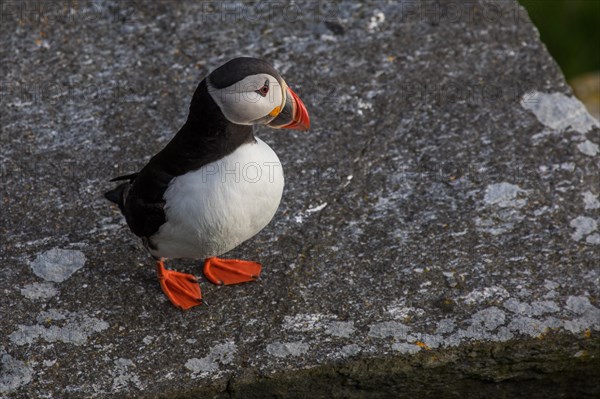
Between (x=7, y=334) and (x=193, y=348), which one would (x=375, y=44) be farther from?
(x=7, y=334)

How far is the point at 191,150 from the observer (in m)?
3.36

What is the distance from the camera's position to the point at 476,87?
4777mm

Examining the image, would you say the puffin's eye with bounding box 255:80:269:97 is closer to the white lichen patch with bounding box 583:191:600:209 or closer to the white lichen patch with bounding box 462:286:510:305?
the white lichen patch with bounding box 462:286:510:305

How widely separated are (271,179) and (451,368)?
108 centimetres

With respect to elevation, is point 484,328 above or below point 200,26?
below

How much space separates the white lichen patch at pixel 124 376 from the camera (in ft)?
10.9

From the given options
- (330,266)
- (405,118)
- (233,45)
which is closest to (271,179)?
(330,266)

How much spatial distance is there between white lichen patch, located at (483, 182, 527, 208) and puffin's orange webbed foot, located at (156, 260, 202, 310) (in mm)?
1493

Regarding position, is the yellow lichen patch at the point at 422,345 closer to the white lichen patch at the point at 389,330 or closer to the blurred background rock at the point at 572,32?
the white lichen patch at the point at 389,330

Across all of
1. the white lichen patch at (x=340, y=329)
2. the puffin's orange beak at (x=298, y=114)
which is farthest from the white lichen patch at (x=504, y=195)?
the puffin's orange beak at (x=298, y=114)

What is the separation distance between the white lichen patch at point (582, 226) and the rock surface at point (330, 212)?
13mm

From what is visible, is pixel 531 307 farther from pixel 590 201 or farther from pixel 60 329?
pixel 60 329

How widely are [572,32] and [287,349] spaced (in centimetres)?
511

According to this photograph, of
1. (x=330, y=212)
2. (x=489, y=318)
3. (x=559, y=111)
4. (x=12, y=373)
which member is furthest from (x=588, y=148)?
(x=12, y=373)
